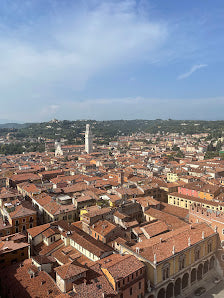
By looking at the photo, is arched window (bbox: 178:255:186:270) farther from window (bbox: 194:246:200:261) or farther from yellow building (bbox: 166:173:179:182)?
yellow building (bbox: 166:173:179:182)

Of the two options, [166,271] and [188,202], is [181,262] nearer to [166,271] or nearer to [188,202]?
[166,271]

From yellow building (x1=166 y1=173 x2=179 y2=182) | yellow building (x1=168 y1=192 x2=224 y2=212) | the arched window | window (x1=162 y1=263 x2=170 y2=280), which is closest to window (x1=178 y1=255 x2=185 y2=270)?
the arched window

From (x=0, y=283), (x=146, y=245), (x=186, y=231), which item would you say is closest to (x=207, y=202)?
(x=186, y=231)

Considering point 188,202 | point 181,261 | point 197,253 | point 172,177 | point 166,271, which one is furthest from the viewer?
A: point 172,177

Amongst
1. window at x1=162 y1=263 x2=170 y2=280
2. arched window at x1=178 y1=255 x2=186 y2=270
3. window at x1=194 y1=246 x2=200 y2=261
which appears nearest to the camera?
window at x1=162 y1=263 x2=170 y2=280

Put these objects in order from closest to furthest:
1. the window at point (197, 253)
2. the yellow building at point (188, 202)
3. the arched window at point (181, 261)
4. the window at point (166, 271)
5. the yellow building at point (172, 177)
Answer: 1. the window at point (166, 271)
2. the arched window at point (181, 261)
3. the window at point (197, 253)
4. the yellow building at point (188, 202)
5. the yellow building at point (172, 177)

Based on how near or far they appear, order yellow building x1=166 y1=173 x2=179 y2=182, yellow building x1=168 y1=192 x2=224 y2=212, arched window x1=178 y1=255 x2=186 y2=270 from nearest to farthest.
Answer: arched window x1=178 y1=255 x2=186 y2=270 < yellow building x1=168 y1=192 x2=224 y2=212 < yellow building x1=166 y1=173 x2=179 y2=182

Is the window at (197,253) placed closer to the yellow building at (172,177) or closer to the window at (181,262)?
the window at (181,262)

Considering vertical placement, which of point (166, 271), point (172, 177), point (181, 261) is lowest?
point (166, 271)

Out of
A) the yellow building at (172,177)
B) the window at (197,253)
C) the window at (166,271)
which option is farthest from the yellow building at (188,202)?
the window at (166,271)

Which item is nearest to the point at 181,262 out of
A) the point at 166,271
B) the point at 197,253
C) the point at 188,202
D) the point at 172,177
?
the point at 166,271

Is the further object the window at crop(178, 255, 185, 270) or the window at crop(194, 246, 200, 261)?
the window at crop(194, 246, 200, 261)

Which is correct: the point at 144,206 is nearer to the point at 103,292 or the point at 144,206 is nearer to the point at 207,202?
the point at 207,202
